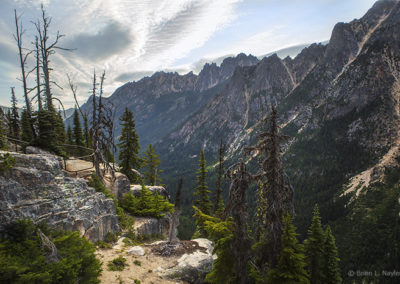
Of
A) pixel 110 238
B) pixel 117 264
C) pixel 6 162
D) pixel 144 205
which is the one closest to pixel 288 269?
pixel 117 264

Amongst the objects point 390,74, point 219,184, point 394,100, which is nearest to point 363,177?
point 394,100

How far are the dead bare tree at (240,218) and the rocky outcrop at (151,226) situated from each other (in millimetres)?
12673

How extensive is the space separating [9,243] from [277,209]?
38.9ft

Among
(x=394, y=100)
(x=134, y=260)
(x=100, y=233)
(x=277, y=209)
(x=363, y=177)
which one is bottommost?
(x=363, y=177)

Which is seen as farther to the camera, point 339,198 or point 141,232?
point 339,198

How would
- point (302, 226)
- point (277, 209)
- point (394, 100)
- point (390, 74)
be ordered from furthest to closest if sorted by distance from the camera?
point (390, 74) < point (394, 100) < point (302, 226) < point (277, 209)

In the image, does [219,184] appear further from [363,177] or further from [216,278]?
[363,177]

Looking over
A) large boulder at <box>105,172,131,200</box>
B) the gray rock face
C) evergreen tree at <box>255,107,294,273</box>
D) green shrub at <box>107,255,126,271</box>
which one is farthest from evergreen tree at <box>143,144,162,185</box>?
evergreen tree at <box>255,107,294,273</box>

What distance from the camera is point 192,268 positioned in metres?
14.9

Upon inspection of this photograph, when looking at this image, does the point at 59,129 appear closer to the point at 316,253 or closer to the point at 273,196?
the point at 273,196

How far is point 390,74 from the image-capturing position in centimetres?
17700

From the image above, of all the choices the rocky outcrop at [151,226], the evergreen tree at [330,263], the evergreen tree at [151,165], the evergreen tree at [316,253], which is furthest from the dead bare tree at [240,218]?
the evergreen tree at [151,165]

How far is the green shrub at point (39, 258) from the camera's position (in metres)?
6.46

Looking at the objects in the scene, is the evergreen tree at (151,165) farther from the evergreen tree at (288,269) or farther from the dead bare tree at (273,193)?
the evergreen tree at (288,269)
